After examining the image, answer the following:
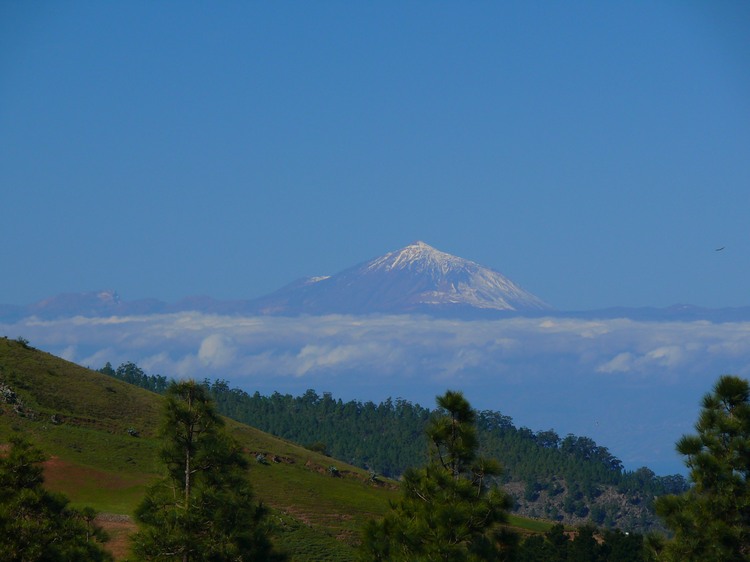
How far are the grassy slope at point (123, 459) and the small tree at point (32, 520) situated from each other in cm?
4190

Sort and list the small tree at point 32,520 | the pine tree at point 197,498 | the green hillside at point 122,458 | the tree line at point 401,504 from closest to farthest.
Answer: the small tree at point 32,520
the tree line at point 401,504
the pine tree at point 197,498
the green hillside at point 122,458

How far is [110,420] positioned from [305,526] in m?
30.7

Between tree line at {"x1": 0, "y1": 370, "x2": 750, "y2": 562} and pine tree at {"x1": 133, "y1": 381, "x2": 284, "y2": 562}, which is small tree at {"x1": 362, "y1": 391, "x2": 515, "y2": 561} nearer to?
tree line at {"x1": 0, "y1": 370, "x2": 750, "y2": 562}

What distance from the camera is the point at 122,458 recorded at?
100500 millimetres

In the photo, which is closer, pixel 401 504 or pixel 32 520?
pixel 32 520

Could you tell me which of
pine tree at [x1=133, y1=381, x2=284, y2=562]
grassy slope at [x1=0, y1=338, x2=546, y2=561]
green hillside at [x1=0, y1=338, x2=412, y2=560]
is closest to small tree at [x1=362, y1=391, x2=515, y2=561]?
pine tree at [x1=133, y1=381, x2=284, y2=562]

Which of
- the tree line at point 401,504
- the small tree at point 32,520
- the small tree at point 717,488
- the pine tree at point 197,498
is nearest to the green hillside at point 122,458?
the pine tree at point 197,498

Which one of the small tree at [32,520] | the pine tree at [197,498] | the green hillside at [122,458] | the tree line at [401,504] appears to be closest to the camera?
the small tree at [32,520]

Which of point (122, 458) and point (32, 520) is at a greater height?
point (122, 458)

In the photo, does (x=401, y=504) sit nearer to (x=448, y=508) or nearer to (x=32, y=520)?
(x=448, y=508)

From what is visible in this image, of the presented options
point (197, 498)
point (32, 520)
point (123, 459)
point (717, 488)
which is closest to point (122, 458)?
point (123, 459)

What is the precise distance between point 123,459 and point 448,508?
225 feet

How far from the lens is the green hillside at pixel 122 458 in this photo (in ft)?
291

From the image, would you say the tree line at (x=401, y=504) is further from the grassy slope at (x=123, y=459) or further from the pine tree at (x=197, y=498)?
the grassy slope at (x=123, y=459)
